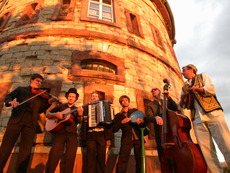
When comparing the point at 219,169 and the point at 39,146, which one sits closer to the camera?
the point at 219,169

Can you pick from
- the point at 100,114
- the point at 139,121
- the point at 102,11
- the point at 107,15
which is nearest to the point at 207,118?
the point at 139,121

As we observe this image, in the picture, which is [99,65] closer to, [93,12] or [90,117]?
[93,12]

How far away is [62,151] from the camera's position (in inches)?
127

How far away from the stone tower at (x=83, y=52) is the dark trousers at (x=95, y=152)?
1.42m

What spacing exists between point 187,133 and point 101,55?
170 inches

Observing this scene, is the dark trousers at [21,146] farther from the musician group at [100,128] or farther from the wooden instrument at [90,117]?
the wooden instrument at [90,117]

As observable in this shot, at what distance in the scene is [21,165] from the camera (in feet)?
10.2

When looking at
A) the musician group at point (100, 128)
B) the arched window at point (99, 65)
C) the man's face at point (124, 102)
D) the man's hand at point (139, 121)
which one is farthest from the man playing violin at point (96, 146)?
the arched window at point (99, 65)

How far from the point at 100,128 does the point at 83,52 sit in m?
3.58

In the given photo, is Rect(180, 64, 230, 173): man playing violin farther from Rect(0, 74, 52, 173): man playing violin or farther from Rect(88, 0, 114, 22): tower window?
Rect(88, 0, 114, 22): tower window

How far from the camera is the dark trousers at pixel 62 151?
309cm

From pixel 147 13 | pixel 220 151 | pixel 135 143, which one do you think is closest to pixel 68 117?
pixel 135 143

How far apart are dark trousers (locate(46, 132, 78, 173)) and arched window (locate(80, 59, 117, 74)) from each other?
11.7ft

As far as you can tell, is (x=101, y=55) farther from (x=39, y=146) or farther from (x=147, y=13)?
(x=147, y=13)
